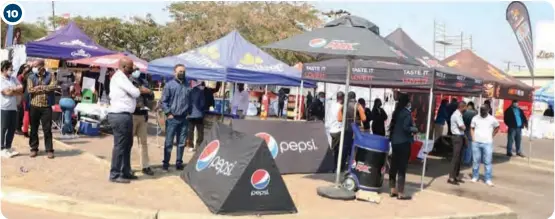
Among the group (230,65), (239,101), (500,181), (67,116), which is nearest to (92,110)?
(67,116)

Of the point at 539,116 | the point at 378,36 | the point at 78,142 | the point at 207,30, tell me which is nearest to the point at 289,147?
the point at 378,36

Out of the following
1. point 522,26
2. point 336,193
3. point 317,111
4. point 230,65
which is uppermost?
point 522,26

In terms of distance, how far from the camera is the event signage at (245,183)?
681 cm

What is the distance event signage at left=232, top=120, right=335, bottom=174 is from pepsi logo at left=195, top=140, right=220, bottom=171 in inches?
65.7

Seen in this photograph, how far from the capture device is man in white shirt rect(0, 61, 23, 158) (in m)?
9.51

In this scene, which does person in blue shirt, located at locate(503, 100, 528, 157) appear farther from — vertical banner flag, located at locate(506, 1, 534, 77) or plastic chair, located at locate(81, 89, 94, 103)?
plastic chair, located at locate(81, 89, 94, 103)

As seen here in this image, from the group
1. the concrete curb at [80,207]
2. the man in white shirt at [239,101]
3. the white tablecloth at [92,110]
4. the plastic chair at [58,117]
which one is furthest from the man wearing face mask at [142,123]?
the man in white shirt at [239,101]

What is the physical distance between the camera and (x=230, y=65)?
41.7 ft

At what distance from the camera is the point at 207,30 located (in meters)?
38.2

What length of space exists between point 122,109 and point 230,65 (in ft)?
16.2

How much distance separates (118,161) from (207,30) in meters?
30.7

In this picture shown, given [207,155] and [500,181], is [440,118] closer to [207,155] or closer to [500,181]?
[500,181]

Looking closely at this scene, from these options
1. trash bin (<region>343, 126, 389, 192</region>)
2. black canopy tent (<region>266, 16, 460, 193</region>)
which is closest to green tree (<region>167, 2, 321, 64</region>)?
black canopy tent (<region>266, 16, 460, 193</region>)

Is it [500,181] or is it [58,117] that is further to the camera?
[58,117]
